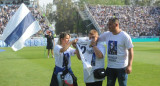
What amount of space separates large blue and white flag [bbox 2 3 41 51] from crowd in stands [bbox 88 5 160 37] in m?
44.3

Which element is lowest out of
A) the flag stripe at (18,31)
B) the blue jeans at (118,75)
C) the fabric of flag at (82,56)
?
the blue jeans at (118,75)

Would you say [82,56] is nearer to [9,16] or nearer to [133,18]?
[9,16]

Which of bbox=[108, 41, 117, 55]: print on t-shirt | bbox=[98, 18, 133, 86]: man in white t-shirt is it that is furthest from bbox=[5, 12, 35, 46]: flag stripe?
bbox=[108, 41, 117, 55]: print on t-shirt

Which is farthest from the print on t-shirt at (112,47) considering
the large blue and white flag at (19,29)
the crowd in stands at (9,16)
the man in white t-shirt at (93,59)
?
the crowd in stands at (9,16)

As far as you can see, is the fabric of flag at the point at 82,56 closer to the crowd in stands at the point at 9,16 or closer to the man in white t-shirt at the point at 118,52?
the man in white t-shirt at the point at 118,52

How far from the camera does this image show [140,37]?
50.9 m

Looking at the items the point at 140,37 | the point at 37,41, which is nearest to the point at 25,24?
the point at 37,41

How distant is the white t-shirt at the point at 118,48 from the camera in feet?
17.3

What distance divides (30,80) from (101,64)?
490 cm

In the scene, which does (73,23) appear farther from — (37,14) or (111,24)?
(111,24)

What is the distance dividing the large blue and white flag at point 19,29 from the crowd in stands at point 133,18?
44273 mm

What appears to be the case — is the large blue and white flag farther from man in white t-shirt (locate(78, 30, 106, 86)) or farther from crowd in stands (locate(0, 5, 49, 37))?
crowd in stands (locate(0, 5, 49, 37))

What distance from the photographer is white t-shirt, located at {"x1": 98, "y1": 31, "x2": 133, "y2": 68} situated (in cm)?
527

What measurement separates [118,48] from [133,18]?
52.4m
